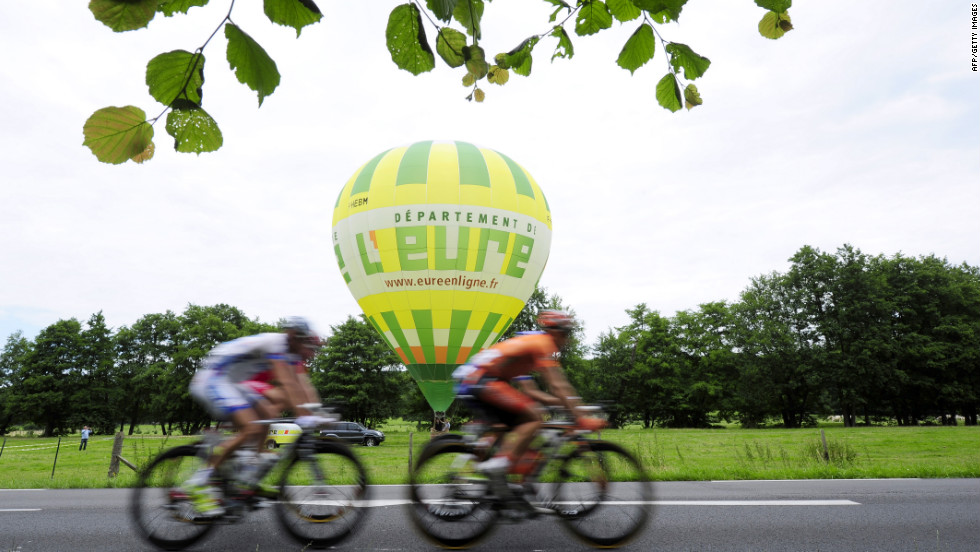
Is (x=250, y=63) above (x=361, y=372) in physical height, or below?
below

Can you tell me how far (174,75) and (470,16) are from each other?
87 centimetres

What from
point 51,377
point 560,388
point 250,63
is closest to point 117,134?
point 250,63

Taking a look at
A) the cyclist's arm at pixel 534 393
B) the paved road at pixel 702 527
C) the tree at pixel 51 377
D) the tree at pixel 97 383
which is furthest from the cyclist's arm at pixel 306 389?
the tree at pixel 97 383

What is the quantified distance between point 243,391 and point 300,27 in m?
3.44

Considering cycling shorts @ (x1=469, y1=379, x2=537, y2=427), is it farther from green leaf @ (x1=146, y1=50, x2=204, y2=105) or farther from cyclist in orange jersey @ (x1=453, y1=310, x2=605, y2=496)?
green leaf @ (x1=146, y1=50, x2=204, y2=105)

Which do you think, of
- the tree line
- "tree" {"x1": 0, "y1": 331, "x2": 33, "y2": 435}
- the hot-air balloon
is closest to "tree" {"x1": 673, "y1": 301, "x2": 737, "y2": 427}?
the tree line

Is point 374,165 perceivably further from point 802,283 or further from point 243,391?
point 802,283

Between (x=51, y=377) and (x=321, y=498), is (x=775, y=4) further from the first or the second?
(x=51, y=377)

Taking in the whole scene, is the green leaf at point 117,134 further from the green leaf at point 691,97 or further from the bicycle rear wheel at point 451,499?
the bicycle rear wheel at point 451,499

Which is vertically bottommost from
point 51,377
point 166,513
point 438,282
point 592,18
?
point 166,513

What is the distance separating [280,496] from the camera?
390 centimetres

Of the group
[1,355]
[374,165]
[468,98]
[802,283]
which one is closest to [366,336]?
[374,165]

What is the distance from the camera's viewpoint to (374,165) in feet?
67.6

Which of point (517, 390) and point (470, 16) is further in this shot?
point (517, 390)
